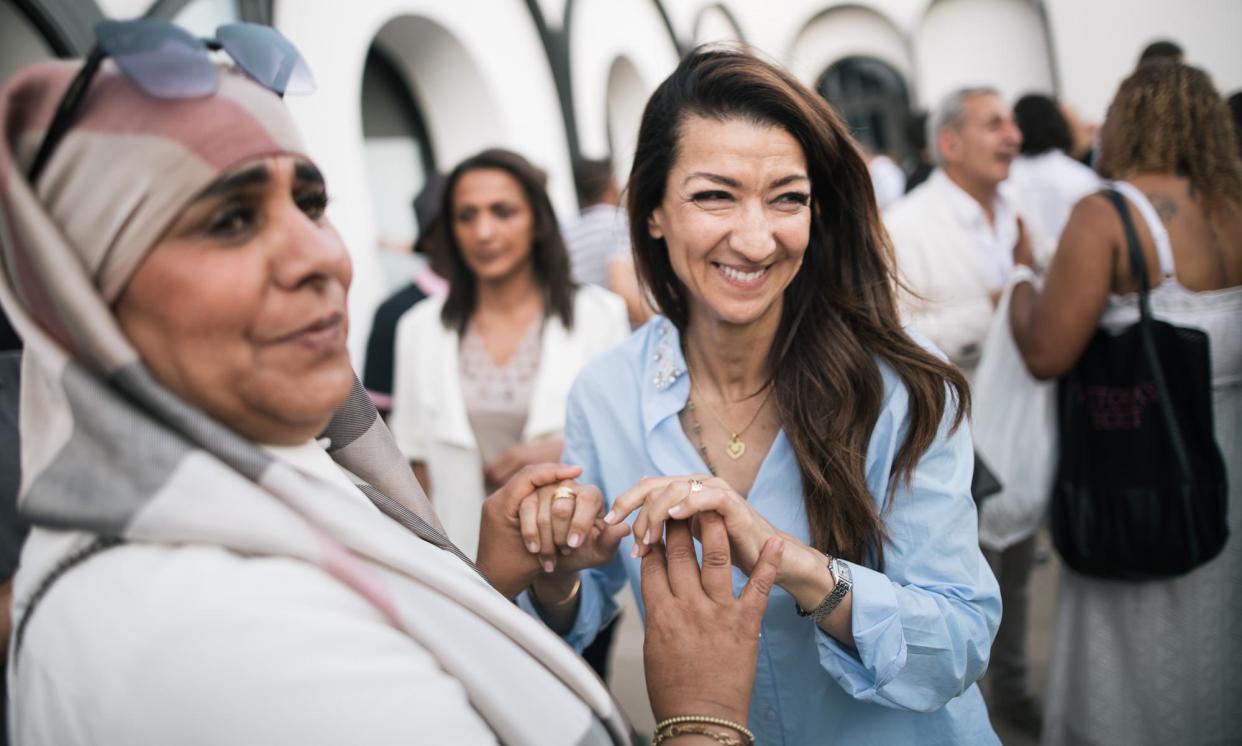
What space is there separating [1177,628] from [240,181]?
279cm

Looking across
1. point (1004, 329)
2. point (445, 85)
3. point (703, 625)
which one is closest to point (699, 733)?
point (703, 625)

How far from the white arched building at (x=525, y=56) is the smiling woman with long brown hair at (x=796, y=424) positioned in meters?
0.41

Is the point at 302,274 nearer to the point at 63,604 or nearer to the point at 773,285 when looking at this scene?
the point at 63,604

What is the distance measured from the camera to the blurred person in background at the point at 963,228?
12.0 ft

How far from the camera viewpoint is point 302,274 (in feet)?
3.20

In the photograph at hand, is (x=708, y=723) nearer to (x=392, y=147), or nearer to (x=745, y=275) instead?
(x=745, y=275)

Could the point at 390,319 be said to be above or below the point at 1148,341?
below

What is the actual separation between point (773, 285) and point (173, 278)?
3.78ft

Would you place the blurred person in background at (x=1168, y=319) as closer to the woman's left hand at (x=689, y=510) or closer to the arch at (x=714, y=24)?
the woman's left hand at (x=689, y=510)

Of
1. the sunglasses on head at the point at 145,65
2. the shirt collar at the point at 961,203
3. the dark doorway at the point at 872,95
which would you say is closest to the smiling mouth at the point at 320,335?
the sunglasses on head at the point at 145,65

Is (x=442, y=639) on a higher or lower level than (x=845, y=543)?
higher

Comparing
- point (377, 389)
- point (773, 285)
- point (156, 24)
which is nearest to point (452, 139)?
point (377, 389)

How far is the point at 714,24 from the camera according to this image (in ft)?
44.5

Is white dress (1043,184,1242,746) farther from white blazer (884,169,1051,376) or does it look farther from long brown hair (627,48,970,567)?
long brown hair (627,48,970,567)
